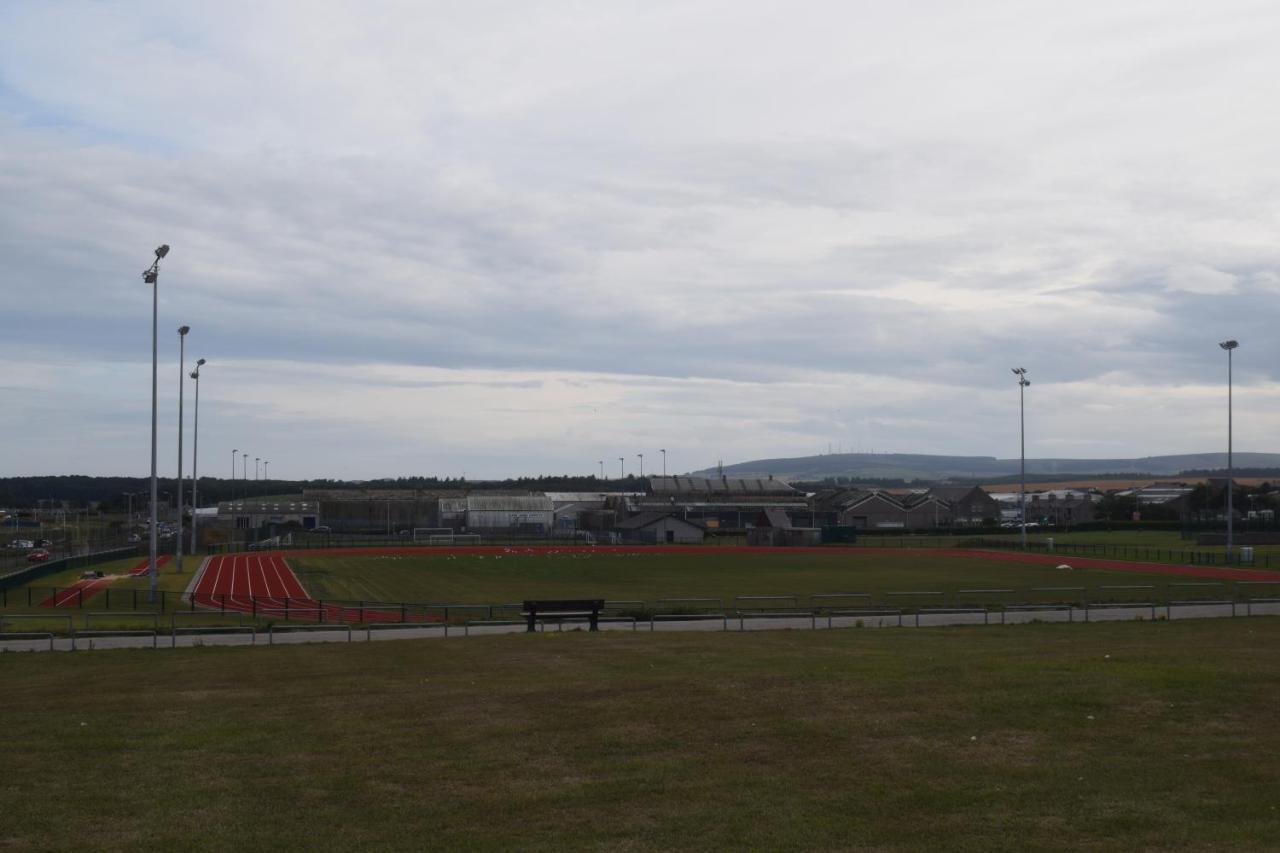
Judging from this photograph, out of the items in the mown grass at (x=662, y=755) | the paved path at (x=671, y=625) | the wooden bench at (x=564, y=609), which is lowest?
the paved path at (x=671, y=625)

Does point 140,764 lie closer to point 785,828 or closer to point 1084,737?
point 785,828

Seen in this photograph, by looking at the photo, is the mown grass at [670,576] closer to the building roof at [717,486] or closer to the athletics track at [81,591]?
the athletics track at [81,591]

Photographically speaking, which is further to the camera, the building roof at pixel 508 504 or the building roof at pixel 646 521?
the building roof at pixel 508 504

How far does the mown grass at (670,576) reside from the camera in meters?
55.5

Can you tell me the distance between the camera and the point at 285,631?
1209 inches

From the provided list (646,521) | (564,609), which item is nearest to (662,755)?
(564,609)

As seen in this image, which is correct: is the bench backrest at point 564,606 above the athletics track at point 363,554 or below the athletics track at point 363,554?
above

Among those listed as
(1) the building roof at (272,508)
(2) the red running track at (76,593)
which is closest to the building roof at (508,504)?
(1) the building roof at (272,508)

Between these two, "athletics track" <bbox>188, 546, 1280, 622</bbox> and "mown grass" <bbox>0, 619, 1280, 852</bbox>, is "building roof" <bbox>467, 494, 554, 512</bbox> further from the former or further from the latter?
"mown grass" <bbox>0, 619, 1280, 852</bbox>

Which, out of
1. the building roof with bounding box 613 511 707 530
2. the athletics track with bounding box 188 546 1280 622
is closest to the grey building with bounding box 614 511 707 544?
the building roof with bounding box 613 511 707 530

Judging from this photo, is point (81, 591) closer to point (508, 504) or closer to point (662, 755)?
point (662, 755)

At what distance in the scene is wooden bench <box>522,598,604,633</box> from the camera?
1226 inches

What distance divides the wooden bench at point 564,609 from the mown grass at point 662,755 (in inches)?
367

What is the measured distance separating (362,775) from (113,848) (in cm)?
288
